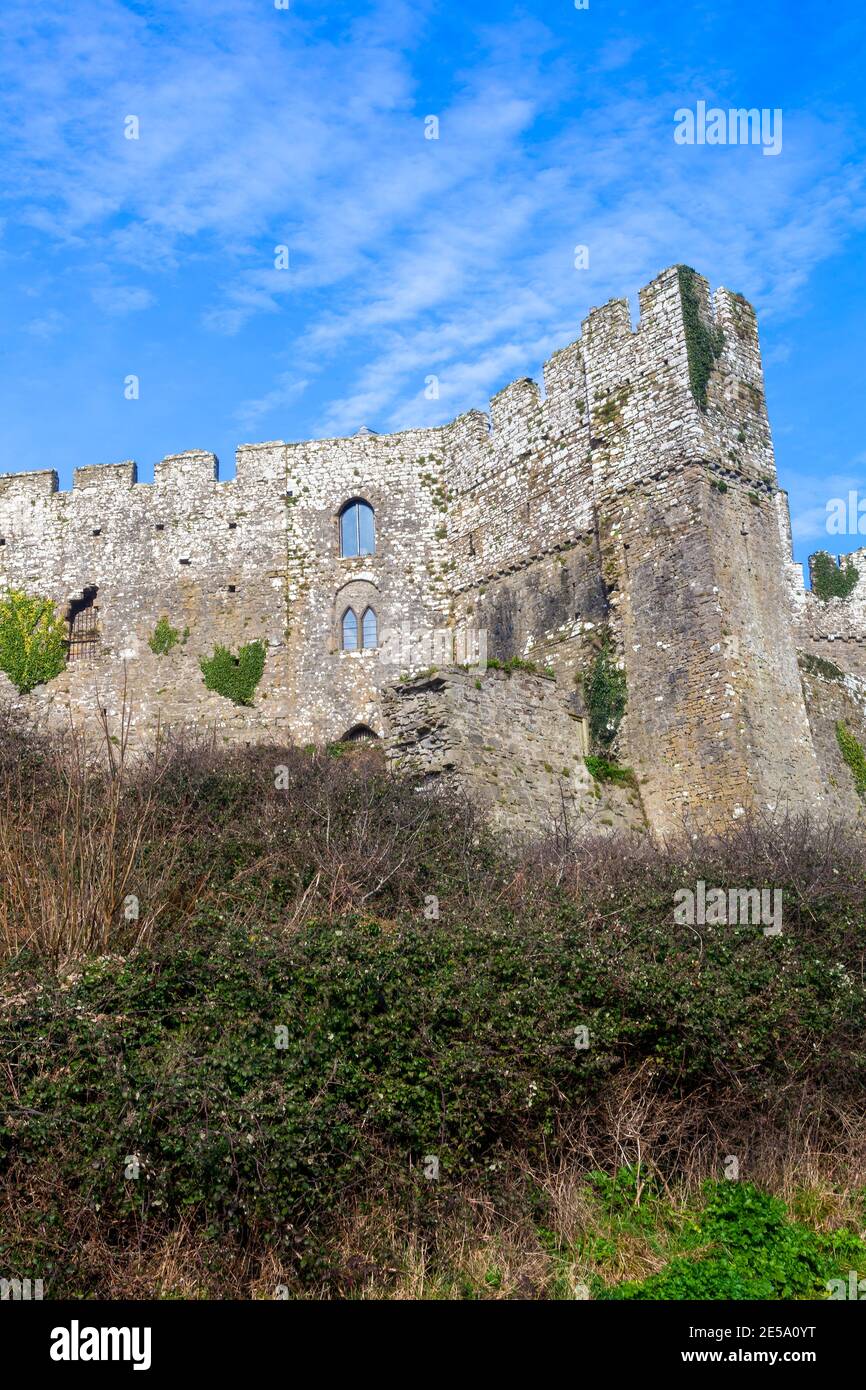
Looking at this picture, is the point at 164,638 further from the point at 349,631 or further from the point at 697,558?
the point at 697,558

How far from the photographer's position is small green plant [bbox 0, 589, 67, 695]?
29.2m

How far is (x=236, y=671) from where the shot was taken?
28.1 m

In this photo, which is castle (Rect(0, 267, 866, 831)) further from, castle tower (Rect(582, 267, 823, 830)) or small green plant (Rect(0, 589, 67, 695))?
small green plant (Rect(0, 589, 67, 695))

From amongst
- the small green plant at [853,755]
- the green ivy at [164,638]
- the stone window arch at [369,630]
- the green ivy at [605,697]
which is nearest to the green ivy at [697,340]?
the green ivy at [605,697]

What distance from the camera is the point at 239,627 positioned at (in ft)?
93.5

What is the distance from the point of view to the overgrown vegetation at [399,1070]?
7.51 m

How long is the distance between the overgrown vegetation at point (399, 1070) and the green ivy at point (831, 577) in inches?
630

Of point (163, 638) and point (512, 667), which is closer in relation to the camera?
point (512, 667)

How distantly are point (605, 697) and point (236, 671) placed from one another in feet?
36.9

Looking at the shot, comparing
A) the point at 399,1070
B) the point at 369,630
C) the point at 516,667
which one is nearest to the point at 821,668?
the point at 516,667

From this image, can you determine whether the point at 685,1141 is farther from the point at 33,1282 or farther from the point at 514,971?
the point at 33,1282
